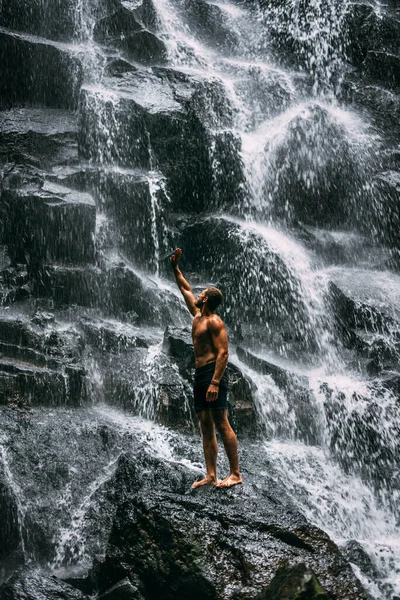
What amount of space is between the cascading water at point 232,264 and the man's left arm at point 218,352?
7.75 ft

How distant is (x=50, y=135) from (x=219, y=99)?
4686mm

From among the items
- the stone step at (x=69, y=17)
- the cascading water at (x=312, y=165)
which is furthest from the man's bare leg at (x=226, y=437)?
the stone step at (x=69, y=17)

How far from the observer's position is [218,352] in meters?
8.07

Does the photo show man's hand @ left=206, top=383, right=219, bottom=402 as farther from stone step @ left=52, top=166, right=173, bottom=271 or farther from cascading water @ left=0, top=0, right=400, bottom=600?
stone step @ left=52, top=166, right=173, bottom=271

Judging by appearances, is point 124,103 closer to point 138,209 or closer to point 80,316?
point 138,209

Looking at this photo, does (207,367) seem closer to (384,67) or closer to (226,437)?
(226,437)

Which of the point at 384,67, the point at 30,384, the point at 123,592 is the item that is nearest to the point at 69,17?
the point at 384,67

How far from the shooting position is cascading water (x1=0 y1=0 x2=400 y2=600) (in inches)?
409

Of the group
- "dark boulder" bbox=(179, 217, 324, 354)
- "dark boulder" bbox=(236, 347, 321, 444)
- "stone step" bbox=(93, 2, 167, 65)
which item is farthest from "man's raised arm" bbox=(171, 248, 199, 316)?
"stone step" bbox=(93, 2, 167, 65)

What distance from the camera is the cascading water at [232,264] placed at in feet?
34.1

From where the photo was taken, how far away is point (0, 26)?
720 inches

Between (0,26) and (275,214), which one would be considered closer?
(275,214)

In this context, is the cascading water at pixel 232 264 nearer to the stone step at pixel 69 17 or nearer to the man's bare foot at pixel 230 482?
the stone step at pixel 69 17

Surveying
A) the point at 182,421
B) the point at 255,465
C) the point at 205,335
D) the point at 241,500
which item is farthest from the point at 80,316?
the point at 241,500
